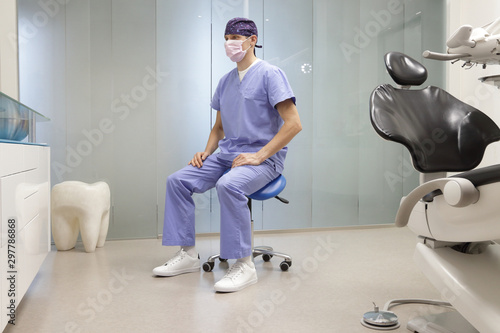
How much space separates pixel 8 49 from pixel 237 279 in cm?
Result: 217

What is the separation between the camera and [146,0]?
3.36 meters

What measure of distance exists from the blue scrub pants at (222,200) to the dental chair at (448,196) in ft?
2.74

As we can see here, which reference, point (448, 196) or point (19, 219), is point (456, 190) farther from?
point (19, 219)

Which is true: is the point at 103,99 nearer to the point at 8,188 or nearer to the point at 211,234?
the point at 211,234

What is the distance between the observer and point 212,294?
212cm

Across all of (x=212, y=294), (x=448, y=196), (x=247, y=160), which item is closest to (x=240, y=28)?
(x=247, y=160)

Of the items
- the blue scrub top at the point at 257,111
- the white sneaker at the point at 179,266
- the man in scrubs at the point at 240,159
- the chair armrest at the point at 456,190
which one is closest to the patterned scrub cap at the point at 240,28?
the man in scrubs at the point at 240,159

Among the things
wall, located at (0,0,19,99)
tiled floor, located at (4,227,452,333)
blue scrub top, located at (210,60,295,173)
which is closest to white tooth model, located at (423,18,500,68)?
tiled floor, located at (4,227,452,333)

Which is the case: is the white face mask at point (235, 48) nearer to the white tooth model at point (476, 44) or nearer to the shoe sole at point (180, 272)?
the shoe sole at point (180, 272)

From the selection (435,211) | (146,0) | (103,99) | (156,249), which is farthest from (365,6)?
(435,211)

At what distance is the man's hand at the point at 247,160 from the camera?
2359 mm

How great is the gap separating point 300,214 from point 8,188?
101 inches

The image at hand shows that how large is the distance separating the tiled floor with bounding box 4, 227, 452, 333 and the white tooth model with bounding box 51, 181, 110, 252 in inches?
3.7

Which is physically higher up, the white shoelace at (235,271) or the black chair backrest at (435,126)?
the black chair backrest at (435,126)
